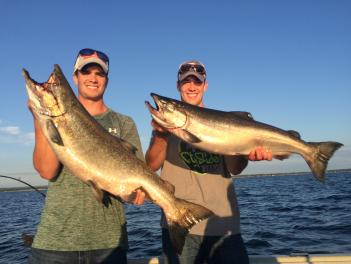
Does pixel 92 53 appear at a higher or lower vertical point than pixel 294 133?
higher

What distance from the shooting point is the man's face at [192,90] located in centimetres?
607

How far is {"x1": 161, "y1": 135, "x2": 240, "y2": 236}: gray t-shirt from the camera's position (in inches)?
210

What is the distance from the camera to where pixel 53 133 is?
14.1 feet

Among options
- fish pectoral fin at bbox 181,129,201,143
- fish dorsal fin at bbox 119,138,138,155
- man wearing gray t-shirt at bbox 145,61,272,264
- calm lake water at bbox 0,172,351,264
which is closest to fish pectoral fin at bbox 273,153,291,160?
man wearing gray t-shirt at bbox 145,61,272,264

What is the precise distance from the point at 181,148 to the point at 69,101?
2.05 metres

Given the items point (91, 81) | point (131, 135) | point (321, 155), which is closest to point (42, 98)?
point (91, 81)

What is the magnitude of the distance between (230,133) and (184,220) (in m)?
1.75

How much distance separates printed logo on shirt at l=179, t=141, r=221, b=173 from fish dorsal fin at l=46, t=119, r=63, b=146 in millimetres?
2063

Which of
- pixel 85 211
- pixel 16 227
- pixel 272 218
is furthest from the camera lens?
pixel 16 227

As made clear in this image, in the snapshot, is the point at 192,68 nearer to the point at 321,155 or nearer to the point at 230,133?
the point at 230,133

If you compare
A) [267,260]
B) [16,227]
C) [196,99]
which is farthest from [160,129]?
[16,227]

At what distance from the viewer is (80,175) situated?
4359 millimetres

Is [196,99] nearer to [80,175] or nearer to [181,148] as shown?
[181,148]

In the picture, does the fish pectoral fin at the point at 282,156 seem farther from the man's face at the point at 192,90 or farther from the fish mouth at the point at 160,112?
the fish mouth at the point at 160,112
